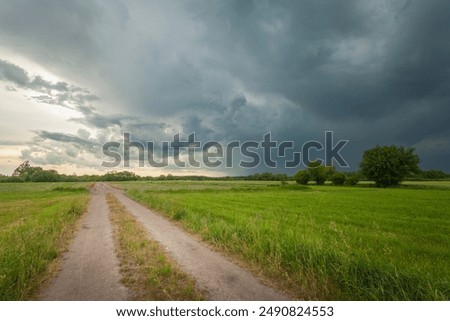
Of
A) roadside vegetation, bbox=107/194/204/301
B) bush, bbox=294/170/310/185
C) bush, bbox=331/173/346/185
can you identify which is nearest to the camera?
roadside vegetation, bbox=107/194/204/301

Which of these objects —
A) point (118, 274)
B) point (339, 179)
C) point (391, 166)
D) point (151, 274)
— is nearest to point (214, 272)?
point (151, 274)

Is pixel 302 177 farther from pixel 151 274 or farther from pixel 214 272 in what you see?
pixel 151 274

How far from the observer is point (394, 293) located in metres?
5.63

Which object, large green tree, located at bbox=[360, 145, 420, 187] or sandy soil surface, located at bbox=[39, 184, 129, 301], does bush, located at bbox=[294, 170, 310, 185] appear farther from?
sandy soil surface, located at bbox=[39, 184, 129, 301]

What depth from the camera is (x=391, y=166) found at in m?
84.1

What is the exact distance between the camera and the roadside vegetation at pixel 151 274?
601cm

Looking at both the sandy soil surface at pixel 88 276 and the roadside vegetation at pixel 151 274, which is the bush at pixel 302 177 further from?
the sandy soil surface at pixel 88 276

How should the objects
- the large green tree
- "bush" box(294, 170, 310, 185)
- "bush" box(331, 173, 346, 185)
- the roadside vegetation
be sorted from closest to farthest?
1. the roadside vegetation
2. the large green tree
3. "bush" box(331, 173, 346, 185)
4. "bush" box(294, 170, 310, 185)

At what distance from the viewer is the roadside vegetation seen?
6008 millimetres

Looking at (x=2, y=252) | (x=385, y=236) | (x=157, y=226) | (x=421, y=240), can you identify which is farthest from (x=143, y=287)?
(x=421, y=240)

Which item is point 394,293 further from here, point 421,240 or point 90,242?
point 90,242

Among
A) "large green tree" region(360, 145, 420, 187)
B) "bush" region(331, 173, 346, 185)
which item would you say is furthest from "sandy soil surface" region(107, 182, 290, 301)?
"bush" region(331, 173, 346, 185)

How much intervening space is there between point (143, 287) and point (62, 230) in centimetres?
974

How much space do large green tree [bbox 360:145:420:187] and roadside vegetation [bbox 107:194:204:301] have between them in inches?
3647
